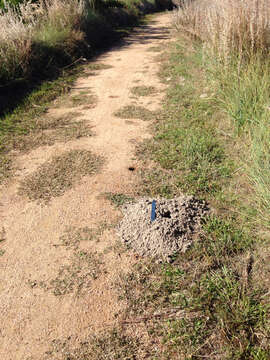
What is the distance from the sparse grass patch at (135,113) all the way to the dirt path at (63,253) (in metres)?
0.29

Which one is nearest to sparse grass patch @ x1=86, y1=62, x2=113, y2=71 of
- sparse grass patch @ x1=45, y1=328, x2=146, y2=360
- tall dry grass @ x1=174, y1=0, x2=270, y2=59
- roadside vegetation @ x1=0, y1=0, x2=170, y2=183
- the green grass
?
roadside vegetation @ x1=0, y1=0, x2=170, y2=183

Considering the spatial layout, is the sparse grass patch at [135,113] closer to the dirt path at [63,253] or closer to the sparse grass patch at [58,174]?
the dirt path at [63,253]

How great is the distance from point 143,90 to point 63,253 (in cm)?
428

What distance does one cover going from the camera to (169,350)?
2119 millimetres

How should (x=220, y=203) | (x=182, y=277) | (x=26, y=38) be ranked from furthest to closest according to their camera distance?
(x=26, y=38)
(x=220, y=203)
(x=182, y=277)

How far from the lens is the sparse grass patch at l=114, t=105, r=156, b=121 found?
5383 millimetres

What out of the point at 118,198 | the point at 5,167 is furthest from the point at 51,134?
the point at 118,198

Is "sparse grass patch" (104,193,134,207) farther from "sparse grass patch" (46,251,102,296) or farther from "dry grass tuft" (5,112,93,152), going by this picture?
"dry grass tuft" (5,112,93,152)

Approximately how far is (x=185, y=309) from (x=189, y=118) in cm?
329

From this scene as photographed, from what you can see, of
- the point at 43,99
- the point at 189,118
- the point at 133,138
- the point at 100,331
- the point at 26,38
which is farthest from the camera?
the point at 26,38

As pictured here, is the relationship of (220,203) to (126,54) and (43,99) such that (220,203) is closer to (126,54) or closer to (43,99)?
(43,99)

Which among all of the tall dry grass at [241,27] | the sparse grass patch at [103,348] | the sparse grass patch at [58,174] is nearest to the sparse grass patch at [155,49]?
the tall dry grass at [241,27]

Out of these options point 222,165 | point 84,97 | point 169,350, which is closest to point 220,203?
point 222,165

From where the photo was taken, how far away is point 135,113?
5539 millimetres
